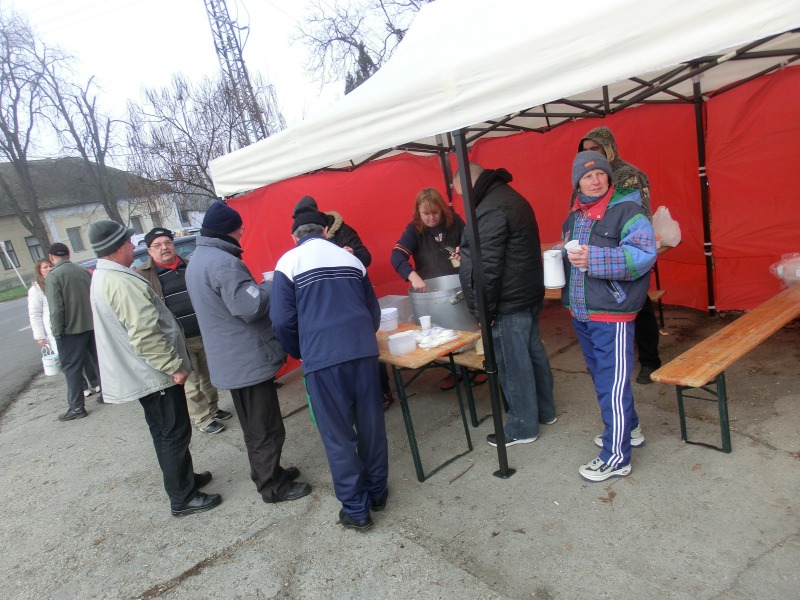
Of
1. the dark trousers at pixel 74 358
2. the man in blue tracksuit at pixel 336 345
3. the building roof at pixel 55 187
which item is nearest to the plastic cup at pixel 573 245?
the man in blue tracksuit at pixel 336 345

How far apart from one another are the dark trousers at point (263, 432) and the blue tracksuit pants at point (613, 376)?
175 cm

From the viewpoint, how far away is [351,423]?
251 cm

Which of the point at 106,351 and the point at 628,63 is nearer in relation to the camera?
the point at 628,63

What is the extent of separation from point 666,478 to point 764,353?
189 cm

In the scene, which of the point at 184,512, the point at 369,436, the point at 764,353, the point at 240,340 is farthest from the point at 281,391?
the point at 764,353

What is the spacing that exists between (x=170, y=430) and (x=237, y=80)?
9993 millimetres

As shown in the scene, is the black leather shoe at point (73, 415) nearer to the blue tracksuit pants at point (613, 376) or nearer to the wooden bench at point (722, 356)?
the blue tracksuit pants at point (613, 376)

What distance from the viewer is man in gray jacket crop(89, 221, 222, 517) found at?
2.61 metres

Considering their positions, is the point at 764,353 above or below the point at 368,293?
below

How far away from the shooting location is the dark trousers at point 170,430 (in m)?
2.79

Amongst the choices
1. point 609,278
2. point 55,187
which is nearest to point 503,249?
point 609,278

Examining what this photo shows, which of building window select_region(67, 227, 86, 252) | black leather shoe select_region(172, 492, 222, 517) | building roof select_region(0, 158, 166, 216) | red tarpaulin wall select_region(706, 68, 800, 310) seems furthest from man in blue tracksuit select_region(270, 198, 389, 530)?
building window select_region(67, 227, 86, 252)

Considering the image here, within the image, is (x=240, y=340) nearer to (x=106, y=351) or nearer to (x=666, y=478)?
(x=106, y=351)

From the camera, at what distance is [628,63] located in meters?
1.68
